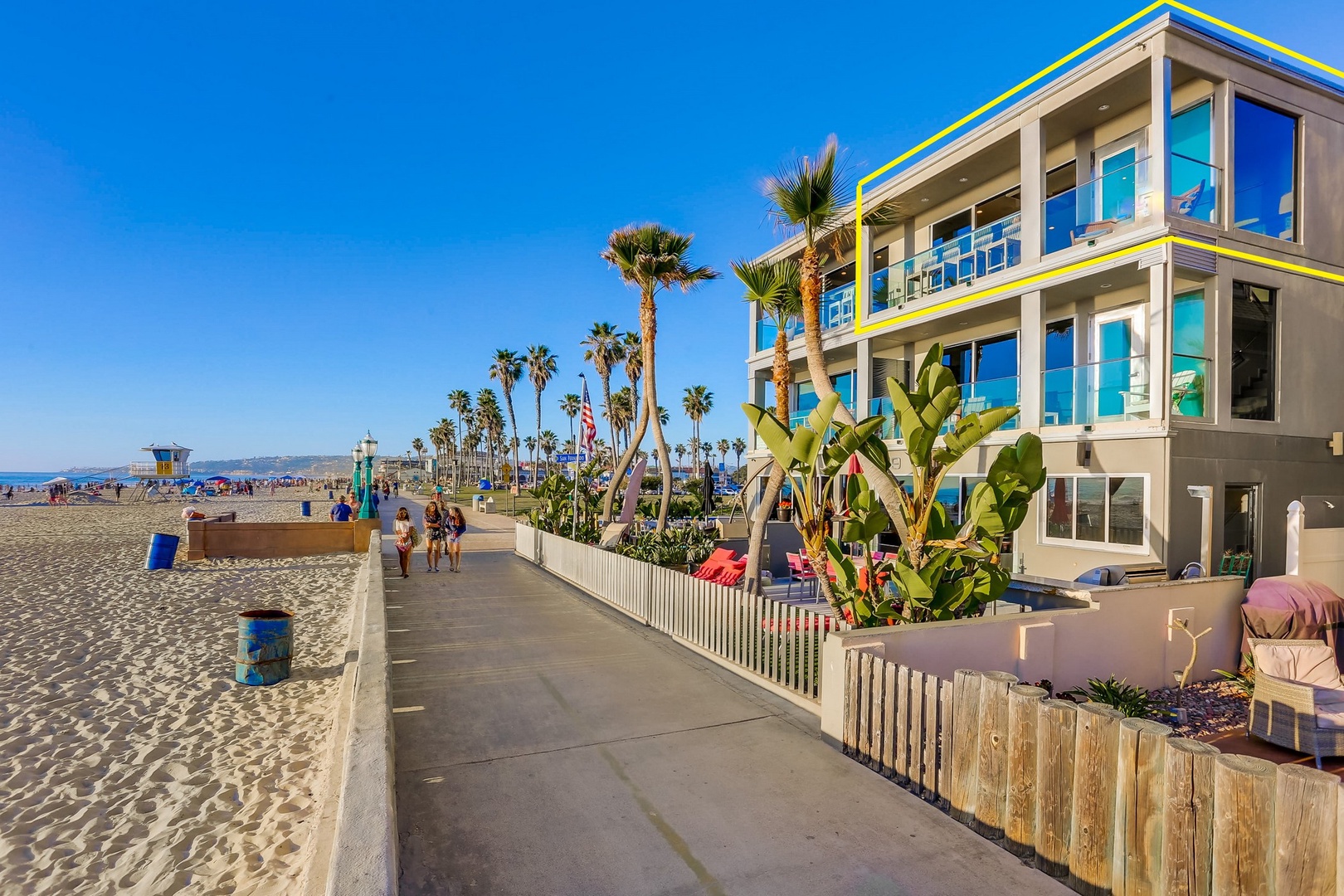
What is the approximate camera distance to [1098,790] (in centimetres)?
363

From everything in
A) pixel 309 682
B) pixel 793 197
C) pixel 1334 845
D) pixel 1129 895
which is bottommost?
pixel 309 682

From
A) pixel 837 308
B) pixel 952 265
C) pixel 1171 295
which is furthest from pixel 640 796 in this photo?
pixel 837 308

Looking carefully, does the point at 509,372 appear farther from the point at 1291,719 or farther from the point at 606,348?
the point at 1291,719

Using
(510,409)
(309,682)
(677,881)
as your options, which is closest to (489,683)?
(309,682)

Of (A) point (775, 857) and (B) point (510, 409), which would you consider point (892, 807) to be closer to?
(A) point (775, 857)

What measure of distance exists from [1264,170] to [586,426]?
1414cm

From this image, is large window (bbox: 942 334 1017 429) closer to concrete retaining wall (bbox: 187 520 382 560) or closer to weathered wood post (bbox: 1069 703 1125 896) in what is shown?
weathered wood post (bbox: 1069 703 1125 896)

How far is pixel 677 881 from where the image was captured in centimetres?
365

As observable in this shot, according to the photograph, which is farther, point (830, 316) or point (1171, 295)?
point (830, 316)

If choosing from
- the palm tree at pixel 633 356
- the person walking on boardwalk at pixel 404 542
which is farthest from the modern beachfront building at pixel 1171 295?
the palm tree at pixel 633 356

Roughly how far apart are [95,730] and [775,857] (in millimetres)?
6721

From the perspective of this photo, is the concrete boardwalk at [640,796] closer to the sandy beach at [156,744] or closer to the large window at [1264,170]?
the sandy beach at [156,744]

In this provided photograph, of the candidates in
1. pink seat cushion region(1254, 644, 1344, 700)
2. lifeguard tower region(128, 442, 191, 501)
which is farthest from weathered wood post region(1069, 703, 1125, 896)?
lifeguard tower region(128, 442, 191, 501)

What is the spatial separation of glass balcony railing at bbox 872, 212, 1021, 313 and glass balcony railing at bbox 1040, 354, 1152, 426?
285 centimetres
